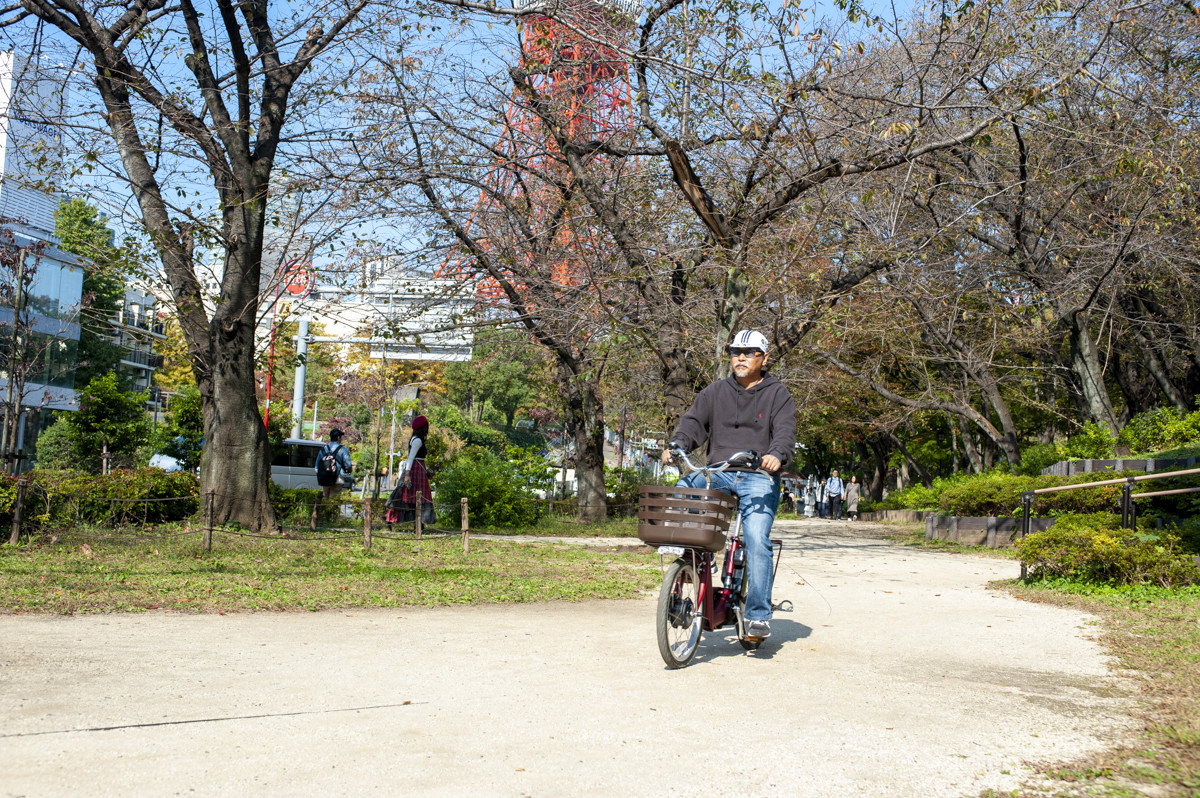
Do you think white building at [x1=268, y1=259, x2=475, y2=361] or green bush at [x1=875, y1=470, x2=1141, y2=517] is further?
white building at [x1=268, y1=259, x2=475, y2=361]

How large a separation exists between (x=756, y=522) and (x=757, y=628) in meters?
0.63

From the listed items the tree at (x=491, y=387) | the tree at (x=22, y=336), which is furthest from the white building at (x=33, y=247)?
the tree at (x=491, y=387)

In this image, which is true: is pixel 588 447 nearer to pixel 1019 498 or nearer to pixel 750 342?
pixel 1019 498

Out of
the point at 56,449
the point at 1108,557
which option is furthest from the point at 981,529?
the point at 56,449

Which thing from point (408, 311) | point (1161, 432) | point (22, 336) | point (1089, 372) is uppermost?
point (22, 336)

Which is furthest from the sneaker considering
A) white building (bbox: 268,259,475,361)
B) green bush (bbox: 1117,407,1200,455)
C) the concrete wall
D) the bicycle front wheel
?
green bush (bbox: 1117,407,1200,455)

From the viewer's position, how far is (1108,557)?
8922 mm

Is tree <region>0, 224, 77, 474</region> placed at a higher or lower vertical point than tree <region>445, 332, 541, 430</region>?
lower

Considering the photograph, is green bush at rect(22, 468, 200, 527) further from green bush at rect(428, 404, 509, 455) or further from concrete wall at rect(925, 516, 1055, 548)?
green bush at rect(428, 404, 509, 455)

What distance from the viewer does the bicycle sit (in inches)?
208

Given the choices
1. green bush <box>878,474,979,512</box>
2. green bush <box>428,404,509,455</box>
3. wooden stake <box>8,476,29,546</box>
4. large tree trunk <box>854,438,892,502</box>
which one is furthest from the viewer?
green bush <box>428,404,509,455</box>

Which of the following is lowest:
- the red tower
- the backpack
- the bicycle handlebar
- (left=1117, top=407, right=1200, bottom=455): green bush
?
the bicycle handlebar

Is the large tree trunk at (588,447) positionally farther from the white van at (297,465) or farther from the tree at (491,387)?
the tree at (491,387)

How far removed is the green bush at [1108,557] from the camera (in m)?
8.73
